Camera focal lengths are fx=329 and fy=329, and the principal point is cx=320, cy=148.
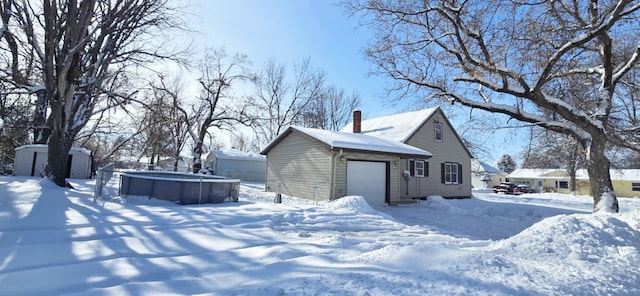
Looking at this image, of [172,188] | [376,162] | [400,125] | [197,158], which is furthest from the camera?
[197,158]

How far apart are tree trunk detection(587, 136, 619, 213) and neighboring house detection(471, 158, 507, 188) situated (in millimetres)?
34666

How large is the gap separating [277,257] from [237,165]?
86.2 ft

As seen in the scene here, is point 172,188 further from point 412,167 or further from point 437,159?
point 437,159

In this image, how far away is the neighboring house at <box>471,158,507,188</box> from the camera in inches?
1762

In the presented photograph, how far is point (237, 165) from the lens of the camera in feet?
98.3

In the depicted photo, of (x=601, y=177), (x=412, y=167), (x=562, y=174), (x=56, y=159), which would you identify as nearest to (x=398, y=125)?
(x=412, y=167)

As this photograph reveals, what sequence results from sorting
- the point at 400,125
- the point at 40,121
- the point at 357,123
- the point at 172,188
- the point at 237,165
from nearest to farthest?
the point at 172,188
the point at 40,121
the point at 400,125
the point at 357,123
the point at 237,165

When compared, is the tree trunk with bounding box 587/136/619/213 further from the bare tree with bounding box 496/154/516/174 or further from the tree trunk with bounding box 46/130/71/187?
the bare tree with bounding box 496/154/516/174

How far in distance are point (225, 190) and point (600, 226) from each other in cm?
945

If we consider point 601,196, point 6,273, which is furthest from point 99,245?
point 601,196

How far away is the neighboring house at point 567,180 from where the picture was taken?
110ft

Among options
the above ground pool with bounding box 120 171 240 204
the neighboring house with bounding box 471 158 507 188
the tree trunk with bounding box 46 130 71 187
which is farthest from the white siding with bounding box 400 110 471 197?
the neighboring house with bounding box 471 158 507 188

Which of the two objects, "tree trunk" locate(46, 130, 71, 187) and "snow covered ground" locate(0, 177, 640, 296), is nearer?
"snow covered ground" locate(0, 177, 640, 296)

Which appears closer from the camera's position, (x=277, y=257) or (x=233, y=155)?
(x=277, y=257)
